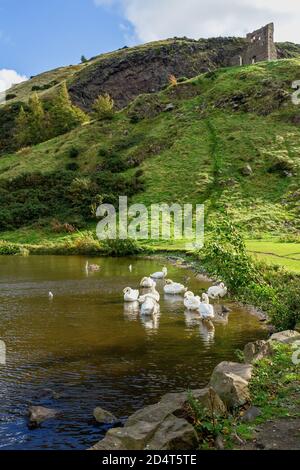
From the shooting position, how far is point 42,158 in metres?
99.1

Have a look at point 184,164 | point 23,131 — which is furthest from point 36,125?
point 184,164

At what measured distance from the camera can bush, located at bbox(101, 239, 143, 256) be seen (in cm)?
5619

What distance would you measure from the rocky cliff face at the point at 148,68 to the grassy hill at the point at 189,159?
192 feet

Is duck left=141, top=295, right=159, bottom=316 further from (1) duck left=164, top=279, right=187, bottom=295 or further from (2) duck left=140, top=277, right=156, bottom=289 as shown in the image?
(2) duck left=140, top=277, right=156, bottom=289

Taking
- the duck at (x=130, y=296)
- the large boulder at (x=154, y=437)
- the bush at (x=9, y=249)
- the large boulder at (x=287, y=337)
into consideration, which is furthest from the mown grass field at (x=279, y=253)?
the bush at (x=9, y=249)

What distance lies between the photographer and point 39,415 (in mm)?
13766

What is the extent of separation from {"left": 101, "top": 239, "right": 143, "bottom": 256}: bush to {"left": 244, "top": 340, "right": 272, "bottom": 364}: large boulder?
38.6 meters

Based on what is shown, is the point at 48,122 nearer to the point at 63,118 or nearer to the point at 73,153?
the point at 63,118

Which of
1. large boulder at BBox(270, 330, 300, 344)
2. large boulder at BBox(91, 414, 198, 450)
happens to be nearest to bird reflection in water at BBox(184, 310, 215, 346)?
large boulder at BBox(270, 330, 300, 344)

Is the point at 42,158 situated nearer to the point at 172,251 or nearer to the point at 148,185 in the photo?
the point at 148,185

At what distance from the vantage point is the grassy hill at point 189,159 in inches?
2832

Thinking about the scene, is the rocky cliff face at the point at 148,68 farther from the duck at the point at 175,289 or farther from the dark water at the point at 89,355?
the dark water at the point at 89,355
